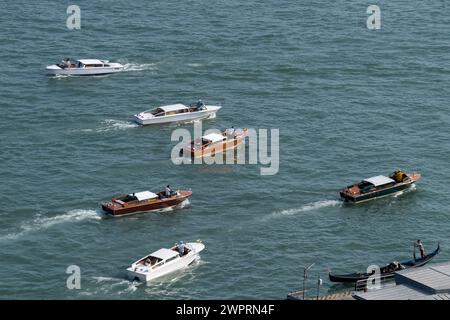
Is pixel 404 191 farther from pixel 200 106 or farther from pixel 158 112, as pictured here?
pixel 158 112

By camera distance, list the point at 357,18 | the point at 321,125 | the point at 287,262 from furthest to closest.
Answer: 1. the point at 357,18
2. the point at 321,125
3. the point at 287,262

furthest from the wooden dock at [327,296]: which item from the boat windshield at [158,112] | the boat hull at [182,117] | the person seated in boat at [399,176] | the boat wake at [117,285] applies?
the boat windshield at [158,112]

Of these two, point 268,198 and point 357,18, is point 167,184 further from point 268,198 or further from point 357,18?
point 357,18

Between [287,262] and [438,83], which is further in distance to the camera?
[438,83]

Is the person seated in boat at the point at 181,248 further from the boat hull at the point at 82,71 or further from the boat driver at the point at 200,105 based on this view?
the boat hull at the point at 82,71
